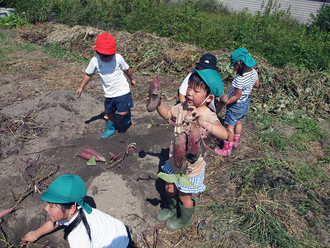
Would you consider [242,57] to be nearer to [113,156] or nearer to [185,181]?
[185,181]

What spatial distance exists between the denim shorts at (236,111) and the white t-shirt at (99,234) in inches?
97.1

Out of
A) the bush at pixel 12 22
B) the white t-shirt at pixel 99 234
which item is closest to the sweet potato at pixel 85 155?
the white t-shirt at pixel 99 234

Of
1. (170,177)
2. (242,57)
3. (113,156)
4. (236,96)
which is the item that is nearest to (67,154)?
(113,156)

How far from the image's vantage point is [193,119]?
1.71 metres

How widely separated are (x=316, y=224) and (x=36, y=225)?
3355mm

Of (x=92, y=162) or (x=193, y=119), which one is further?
(x=92, y=162)

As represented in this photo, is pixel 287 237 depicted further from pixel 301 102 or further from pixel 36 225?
pixel 301 102

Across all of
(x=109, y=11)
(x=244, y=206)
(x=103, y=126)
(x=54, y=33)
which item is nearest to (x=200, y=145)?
(x=244, y=206)

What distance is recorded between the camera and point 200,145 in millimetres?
1741

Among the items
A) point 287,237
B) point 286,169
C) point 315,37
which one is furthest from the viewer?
point 315,37

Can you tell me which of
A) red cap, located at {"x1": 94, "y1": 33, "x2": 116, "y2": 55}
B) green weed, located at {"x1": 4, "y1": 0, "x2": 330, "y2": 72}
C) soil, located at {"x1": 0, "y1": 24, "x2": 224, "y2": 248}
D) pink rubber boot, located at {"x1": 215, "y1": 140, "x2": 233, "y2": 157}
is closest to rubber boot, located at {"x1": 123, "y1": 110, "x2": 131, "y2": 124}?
soil, located at {"x1": 0, "y1": 24, "x2": 224, "y2": 248}

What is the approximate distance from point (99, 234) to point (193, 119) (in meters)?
1.25

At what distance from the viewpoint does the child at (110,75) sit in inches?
128

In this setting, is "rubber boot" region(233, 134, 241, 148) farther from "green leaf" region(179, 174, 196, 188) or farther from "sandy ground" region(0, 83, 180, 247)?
"green leaf" region(179, 174, 196, 188)
